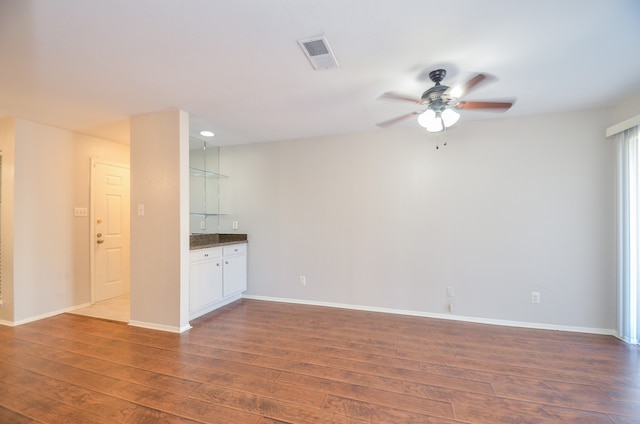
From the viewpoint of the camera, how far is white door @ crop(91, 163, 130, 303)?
4.14 metres

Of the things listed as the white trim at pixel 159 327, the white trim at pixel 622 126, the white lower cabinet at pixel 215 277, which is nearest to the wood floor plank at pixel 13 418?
the white trim at pixel 159 327

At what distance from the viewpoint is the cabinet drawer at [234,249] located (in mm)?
3984

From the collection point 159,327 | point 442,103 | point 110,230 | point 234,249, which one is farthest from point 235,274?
point 442,103

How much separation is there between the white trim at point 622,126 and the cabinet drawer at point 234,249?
479cm

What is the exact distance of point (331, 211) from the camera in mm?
4059

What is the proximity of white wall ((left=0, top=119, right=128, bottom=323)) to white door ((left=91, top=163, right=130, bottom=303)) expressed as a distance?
12cm

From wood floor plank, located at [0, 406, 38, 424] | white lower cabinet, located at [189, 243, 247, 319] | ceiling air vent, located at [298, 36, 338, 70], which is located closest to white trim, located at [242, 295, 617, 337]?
white lower cabinet, located at [189, 243, 247, 319]

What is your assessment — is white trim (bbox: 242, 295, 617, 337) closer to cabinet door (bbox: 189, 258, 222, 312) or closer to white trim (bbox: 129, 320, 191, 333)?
cabinet door (bbox: 189, 258, 222, 312)

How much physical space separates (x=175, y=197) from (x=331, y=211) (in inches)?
81.0

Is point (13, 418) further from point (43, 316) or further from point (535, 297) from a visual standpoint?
point (535, 297)

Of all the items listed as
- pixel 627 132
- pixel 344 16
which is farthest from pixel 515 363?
pixel 344 16

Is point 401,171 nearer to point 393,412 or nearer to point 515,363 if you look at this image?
point 515,363

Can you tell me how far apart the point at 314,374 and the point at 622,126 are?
3839 mm

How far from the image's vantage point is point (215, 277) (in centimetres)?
378
